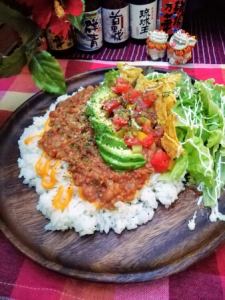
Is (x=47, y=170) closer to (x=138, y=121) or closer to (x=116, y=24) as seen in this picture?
(x=138, y=121)

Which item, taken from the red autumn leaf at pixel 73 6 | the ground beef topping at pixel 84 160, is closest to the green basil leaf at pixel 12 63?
the red autumn leaf at pixel 73 6

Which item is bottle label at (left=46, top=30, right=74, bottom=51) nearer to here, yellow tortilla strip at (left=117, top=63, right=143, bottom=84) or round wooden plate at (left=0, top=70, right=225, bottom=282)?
yellow tortilla strip at (left=117, top=63, right=143, bottom=84)

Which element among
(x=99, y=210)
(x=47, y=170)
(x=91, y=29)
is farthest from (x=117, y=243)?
(x=91, y=29)

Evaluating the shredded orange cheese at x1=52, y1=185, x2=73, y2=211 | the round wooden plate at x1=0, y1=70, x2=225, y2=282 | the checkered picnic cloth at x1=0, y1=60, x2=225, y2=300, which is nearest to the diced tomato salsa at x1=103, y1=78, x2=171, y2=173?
the round wooden plate at x1=0, y1=70, x2=225, y2=282

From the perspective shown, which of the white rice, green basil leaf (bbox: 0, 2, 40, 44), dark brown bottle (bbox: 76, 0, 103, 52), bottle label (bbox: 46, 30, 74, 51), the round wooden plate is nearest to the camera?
green basil leaf (bbox: 0, 2, 40, 44)

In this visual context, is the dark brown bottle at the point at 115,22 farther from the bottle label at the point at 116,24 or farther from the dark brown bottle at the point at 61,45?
the dark brown bottle at the point at 61,45

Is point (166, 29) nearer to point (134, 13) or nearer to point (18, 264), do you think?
point (134, 13)
